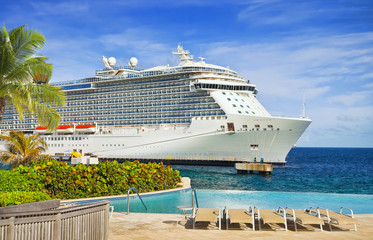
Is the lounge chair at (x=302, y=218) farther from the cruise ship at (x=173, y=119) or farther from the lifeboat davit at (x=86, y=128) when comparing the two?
the lifeboat davit at (x=86, y=128)

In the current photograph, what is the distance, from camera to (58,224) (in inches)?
211

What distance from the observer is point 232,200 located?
12.7m

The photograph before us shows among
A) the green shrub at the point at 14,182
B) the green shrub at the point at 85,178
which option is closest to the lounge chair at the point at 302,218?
the green shrub at the point at 85,178

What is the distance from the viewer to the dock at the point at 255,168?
3444cm

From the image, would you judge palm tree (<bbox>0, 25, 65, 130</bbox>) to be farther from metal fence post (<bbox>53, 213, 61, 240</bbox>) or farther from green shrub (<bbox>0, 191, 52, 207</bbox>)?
metal fence post (<bbox>53, 213, 61, 240</bbox>)

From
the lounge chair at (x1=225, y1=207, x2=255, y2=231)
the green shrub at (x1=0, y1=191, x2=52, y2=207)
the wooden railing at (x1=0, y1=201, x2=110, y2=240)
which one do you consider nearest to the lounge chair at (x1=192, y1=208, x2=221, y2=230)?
the lounge chair at (x1=225, y1=207, x2=255, y2=231)

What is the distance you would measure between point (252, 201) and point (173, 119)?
99.7ft

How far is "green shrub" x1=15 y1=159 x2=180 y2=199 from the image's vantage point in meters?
12.7

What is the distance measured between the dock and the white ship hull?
3.24 m

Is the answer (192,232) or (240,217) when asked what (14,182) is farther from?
(240,217)

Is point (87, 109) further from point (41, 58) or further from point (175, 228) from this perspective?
point (175, 228)

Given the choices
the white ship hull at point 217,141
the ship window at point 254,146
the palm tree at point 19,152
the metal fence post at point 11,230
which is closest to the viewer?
the metal fence post at point 11,230

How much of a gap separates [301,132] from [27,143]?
26.2 metres

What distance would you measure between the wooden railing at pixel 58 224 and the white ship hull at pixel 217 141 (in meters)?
32.4
